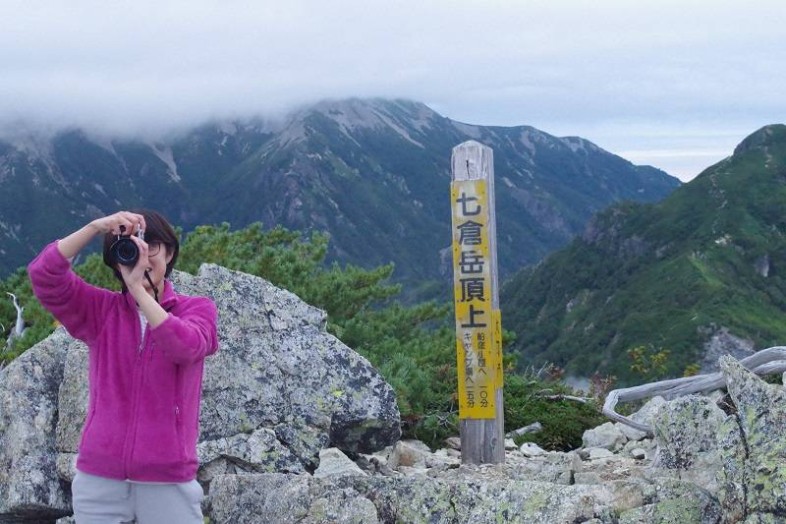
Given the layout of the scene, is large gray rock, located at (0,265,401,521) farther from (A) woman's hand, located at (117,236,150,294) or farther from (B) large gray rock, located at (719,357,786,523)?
(B) large gray rock, located at (719,357,786,523)

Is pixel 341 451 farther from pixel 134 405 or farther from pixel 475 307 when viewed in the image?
pixel 134 405

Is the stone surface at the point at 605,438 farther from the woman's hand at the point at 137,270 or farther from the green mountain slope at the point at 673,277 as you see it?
the green mountain slope at the point at 673,277

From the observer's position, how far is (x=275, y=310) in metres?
6.80

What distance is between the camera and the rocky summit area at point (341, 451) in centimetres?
458

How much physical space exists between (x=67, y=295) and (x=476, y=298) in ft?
14.4

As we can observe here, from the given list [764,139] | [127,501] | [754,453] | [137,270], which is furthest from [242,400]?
[764,139]

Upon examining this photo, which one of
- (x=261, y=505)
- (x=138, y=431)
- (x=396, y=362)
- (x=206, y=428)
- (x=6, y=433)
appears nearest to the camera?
(x=138, y=431)

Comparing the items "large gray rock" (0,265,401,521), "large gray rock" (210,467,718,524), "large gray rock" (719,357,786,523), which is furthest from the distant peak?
"large gray rock" (210,467,718,524)

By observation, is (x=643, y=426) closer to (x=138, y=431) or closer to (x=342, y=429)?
(x=342, y=429)

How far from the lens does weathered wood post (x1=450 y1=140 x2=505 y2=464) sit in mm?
7586

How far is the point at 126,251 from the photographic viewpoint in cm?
355

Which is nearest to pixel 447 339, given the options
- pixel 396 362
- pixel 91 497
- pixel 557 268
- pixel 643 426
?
pixel 396 362

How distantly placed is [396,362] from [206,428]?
2921 millimetres

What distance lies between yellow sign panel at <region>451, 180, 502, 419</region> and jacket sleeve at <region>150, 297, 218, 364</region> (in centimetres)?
406
